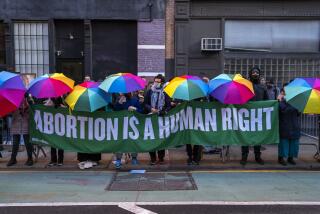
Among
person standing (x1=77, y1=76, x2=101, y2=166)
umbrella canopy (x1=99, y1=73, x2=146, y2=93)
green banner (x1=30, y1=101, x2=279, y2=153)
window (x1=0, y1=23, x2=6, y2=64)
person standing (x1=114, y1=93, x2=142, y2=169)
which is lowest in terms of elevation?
person standing (x1=77, y1=76, x2=101, y2=166)

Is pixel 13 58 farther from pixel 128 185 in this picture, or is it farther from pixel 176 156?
pixel 128 185

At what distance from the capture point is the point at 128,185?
8.74m

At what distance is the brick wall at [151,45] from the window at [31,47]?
10.5 ft

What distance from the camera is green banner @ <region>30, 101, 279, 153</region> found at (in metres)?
10.5

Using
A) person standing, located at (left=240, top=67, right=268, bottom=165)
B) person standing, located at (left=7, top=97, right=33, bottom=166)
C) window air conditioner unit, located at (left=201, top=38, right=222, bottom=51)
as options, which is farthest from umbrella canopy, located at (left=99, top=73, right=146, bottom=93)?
window air conditioner unit, located at (left=201, top=38, right=222, bottom=51)

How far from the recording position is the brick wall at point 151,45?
15.8 metres

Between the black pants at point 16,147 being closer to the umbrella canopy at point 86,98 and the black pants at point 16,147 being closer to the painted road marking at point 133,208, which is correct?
the umbrella canopy at point 86,98

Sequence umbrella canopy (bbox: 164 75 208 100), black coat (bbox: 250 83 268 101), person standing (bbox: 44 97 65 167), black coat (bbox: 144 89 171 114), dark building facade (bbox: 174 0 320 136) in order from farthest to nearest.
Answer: dark building facade (bbox: 174 0 320 136), black coat (bbox: 250 83 268 101), black coat (bbox: 144 89 171 114), person standing (bbox: 44 97 65 167), umbrella canopy (bbox: 164 75 208 100)

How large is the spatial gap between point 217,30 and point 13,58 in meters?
6.88

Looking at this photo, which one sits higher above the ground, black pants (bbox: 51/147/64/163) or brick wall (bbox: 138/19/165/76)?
brick wall (bbox: 138/19/165/76)

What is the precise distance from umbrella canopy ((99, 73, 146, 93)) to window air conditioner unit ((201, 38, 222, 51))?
617 cm

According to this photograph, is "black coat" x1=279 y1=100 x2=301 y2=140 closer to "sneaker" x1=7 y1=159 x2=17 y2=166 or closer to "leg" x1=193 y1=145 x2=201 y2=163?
"leg" x1=193 y1=145 x2=201 y2=163

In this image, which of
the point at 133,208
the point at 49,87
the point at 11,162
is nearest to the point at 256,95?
the point at 49,87

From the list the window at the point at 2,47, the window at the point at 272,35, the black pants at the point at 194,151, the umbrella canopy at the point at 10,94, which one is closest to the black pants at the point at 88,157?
the umbrella canopy at the point at 10,94
